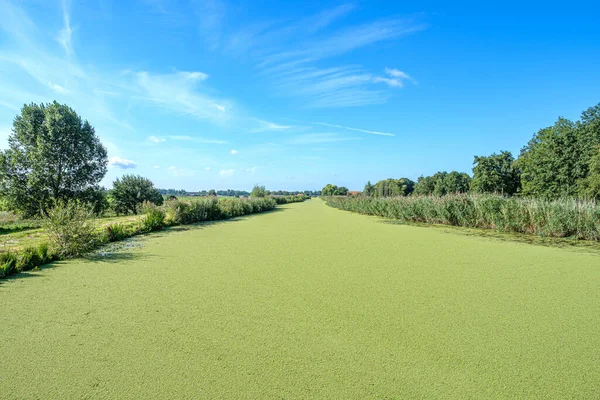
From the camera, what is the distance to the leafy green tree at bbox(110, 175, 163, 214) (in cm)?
2286

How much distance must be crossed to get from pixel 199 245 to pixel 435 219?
9.75m

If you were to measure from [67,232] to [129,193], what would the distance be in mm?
20720

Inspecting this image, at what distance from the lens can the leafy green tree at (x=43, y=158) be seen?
15.4 metres

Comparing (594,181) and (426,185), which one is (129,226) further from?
(426,185)

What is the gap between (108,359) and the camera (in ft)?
6.19

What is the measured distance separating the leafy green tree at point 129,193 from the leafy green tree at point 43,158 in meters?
5.02

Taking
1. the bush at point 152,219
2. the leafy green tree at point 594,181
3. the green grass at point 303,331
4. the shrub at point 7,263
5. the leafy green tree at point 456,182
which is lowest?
the green grass at point 303,331

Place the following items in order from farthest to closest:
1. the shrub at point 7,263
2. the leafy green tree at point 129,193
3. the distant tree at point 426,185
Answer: the distant tree at point 426,185, the leafy green tree at point 129,193, the shrub at point 7,263

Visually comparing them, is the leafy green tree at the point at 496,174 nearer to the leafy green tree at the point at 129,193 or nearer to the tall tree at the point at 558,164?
the tall tree at the point at 558,164

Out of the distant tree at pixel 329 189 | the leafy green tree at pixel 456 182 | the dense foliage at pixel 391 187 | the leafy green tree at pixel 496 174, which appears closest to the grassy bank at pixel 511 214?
the leafy green tree at pixel 496 174

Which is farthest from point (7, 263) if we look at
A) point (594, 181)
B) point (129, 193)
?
point (594, 181)

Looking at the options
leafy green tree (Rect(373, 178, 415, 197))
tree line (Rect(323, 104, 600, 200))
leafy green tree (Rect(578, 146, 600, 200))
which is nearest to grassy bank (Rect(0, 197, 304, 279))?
tree line (Rect(323, 104, 600, 200))

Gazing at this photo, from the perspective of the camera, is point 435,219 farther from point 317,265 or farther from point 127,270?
point 127,270

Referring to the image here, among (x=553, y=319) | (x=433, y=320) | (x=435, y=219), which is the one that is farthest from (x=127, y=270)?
(x=435, y=219)
